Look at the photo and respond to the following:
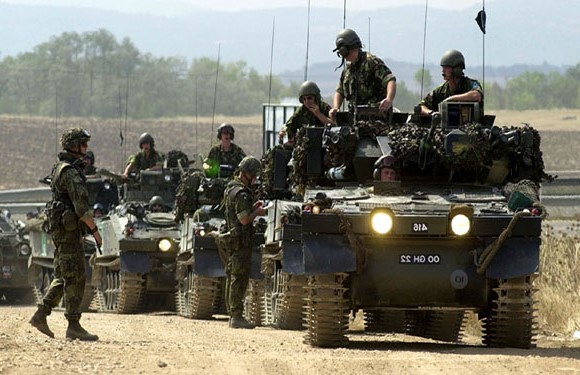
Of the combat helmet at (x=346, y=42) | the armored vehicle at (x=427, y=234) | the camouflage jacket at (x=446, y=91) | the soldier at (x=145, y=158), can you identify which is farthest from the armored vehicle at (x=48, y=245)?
the armored vehicle at (x=427, y=234)

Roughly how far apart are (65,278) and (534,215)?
14.1 feet

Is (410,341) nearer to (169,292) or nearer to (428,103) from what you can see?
(428,103)

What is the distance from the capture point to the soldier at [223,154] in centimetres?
2486

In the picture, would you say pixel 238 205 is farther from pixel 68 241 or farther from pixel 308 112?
pixel 68 241

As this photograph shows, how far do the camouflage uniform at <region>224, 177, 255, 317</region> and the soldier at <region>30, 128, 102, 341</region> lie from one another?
2.92 metres

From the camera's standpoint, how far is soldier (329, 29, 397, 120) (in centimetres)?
1891

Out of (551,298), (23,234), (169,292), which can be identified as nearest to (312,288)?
(551,298)

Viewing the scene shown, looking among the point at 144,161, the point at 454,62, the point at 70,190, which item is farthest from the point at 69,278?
the point at 144,161

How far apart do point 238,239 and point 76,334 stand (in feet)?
10.5

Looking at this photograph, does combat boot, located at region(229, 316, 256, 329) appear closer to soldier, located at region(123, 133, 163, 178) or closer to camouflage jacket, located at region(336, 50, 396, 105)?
camouflage jacket, located at region(336, 50, 396, 105)

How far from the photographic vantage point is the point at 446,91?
18.6m

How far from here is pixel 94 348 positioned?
14492 mm

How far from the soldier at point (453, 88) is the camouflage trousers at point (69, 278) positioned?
4.14 meters

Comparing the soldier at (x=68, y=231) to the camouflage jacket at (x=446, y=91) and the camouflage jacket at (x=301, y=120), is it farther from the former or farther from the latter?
the camouflage jacket at (x=301, y=120)
